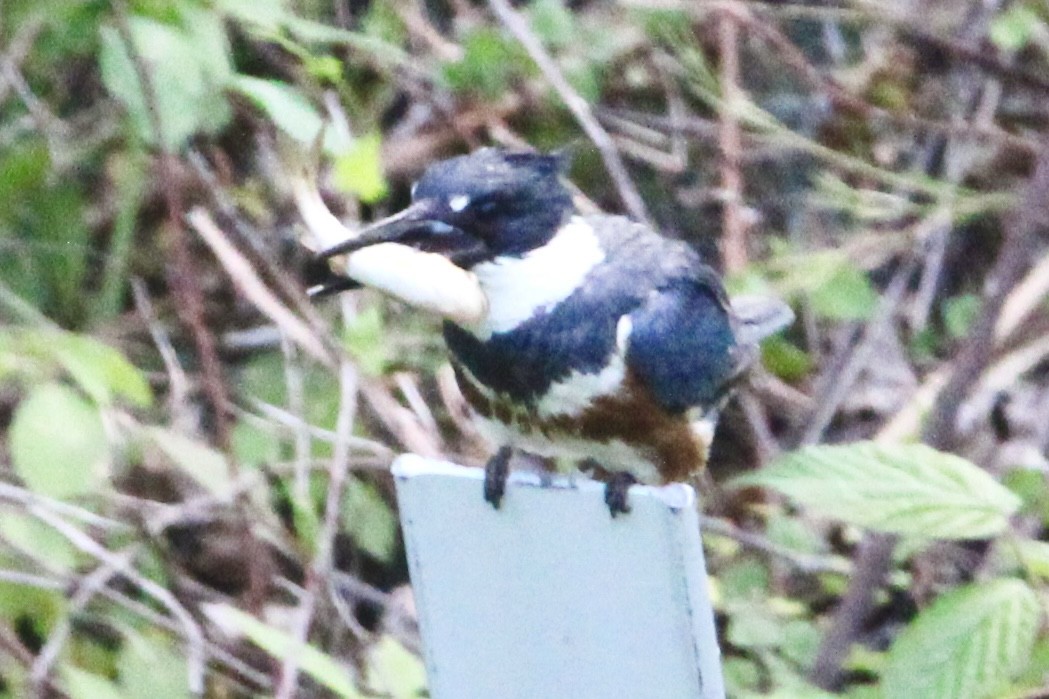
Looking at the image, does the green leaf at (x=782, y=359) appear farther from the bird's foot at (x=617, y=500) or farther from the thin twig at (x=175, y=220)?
the bird's foot at (x=617, y=500)

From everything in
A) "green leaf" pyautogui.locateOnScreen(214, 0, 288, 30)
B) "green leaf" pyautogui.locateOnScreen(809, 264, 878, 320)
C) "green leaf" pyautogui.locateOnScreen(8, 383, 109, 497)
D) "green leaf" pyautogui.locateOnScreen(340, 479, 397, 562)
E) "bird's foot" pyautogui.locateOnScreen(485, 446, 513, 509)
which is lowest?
"green leaf" pyautogui.locateOnScreen(340, 479, 397, 562)

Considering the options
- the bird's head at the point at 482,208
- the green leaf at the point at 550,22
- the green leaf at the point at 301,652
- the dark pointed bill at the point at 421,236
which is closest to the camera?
the dark pointed bill at the point at 421,236

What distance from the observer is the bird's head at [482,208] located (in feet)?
3.89

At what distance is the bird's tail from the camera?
5.76 feet

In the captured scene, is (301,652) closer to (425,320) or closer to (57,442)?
(57,442)

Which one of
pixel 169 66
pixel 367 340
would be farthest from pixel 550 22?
pixel 169 66

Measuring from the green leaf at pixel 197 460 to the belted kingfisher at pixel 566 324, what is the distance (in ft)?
1.84

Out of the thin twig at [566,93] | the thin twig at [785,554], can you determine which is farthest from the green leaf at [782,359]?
the thin twig at [785,554]

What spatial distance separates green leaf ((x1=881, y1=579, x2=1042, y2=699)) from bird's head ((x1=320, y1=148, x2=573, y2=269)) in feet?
1.63

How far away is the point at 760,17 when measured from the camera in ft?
9.18

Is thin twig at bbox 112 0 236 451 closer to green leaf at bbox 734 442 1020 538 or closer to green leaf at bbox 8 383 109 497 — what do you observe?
green leaf at bbox 8 383 109 497

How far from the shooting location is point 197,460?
1891mm

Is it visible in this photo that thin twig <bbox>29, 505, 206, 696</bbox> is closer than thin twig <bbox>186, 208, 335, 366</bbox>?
Yes

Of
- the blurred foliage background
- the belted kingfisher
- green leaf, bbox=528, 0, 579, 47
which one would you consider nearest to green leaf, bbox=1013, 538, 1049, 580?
the blurred foliage background
